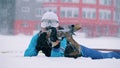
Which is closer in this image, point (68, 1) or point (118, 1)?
point (68, 1)

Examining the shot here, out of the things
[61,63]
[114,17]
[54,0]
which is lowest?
[114,17]

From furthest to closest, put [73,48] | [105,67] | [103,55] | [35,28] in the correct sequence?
[35,28]
[103,55]
[73,48]
[105,67]

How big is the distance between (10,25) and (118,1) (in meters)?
5.66

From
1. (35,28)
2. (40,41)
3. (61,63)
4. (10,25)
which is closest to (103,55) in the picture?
(40,41)

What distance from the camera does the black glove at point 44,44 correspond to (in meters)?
1.31

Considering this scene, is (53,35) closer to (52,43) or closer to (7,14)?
(52,43)

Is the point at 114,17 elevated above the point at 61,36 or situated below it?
below

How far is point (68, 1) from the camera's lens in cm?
1458

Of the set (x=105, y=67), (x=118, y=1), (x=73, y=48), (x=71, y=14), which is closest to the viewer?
(x=105, y=67)

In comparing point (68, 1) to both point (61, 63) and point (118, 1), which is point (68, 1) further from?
point (61, 63)

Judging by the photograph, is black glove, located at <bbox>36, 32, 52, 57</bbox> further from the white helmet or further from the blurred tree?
the blurred tree

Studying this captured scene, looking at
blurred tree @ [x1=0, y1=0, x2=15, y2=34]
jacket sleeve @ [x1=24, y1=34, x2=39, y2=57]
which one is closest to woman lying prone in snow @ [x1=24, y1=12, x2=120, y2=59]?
jacket sleeve @ [x1=24, y1=34, x2=39, y2=57]

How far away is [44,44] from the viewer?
1321 millimetres

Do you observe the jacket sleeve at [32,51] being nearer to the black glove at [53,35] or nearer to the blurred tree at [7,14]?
the black glove at [53,35]
